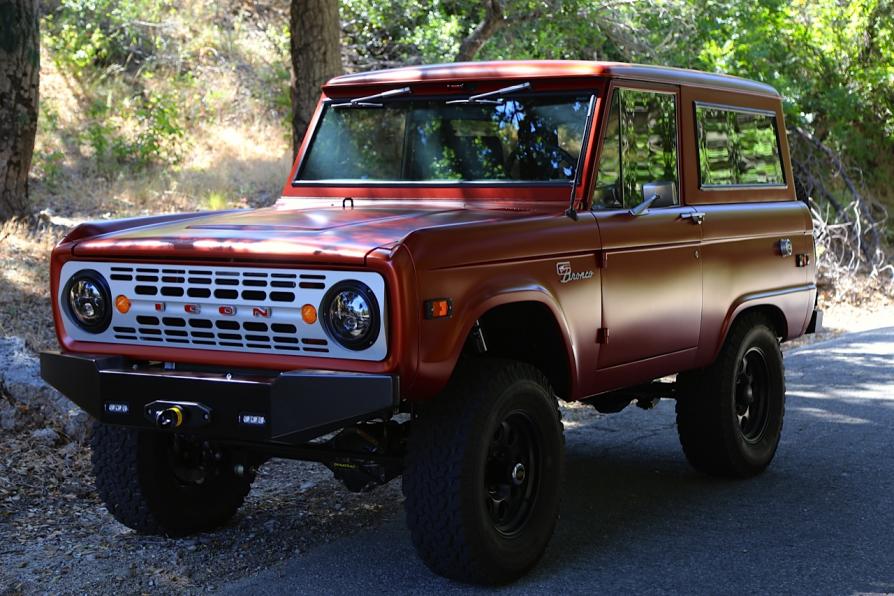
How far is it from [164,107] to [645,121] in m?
11.6

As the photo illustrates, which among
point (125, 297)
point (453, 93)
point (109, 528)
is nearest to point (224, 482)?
point (109, 528)

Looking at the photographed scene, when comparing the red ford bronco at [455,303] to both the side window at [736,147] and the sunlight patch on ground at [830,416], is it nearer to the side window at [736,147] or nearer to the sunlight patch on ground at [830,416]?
the side window at [736,147]

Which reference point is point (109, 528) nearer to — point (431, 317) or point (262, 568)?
point (262, 568)

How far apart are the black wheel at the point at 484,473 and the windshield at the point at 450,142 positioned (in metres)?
1.13

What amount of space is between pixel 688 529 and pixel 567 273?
1416 mm

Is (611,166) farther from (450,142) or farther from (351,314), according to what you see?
(351,314)

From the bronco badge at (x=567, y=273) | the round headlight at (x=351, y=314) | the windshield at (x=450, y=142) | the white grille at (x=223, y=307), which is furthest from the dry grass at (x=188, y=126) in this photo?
the round headlight at (x=351, y=314)

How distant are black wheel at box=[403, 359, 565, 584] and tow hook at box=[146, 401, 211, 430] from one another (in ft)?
2.54

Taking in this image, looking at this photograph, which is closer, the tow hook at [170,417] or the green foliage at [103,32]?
the tow hook at [170,417]

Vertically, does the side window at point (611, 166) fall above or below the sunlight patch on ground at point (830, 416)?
above

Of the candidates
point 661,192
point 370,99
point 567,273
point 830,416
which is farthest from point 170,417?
point 830,416

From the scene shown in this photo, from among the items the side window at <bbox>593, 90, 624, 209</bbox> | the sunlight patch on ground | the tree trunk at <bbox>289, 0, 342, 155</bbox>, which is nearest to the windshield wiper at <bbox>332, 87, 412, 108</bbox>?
the side window at <bbox>593, 90, 624, 209</bbox>

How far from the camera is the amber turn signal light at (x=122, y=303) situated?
458cm

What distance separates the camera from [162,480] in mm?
5098
